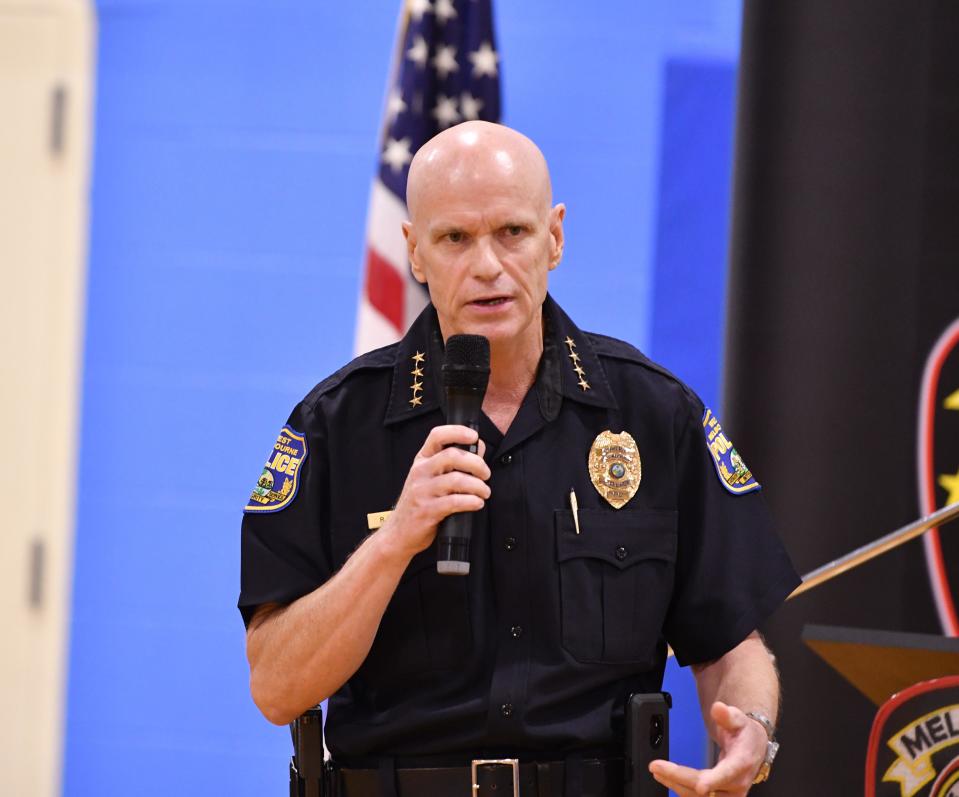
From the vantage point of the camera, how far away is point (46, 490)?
3.71 m

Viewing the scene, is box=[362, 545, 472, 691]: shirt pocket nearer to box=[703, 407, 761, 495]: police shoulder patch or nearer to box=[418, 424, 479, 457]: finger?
box=[418, 424, 479, 457]: finger

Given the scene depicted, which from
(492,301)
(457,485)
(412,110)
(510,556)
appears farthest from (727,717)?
(412,110)

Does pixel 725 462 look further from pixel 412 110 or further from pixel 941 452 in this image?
pixel 412 110

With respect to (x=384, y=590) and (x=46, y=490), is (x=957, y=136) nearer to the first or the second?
(x=384, y=590)

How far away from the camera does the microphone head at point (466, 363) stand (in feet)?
4.71

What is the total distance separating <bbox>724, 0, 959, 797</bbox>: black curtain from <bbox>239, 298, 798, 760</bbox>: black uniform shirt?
1.06 m

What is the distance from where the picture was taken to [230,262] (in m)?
3.63

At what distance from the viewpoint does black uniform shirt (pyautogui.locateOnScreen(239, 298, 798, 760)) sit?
1.55 meters

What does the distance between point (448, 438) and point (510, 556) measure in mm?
296

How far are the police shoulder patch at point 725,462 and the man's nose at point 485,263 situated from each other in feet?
1.22

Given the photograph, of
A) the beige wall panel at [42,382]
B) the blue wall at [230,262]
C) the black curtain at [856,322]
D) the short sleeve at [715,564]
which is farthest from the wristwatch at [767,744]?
the beige wall panel at [42,382]

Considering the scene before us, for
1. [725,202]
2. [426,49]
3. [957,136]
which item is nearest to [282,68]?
[426,49]

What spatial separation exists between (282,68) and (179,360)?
0.90m

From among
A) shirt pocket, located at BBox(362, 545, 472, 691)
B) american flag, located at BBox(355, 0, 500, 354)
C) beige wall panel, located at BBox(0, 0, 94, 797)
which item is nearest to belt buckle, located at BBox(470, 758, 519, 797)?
shirt pocket, located at BBox(362, 545, 472, 691)
